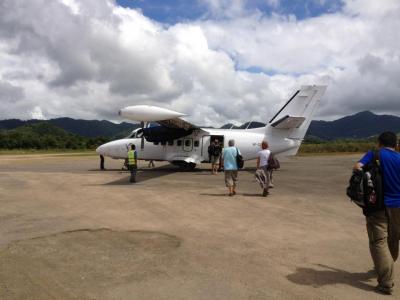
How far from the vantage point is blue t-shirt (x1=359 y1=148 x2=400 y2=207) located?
5.36 meters

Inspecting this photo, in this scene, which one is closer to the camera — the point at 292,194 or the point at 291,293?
the point at 291,293

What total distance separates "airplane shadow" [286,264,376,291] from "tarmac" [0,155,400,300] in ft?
0.05

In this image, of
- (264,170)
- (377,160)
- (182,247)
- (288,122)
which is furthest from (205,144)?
(377,160)

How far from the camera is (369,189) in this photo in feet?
17.5

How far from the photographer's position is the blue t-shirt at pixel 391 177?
17.6ft

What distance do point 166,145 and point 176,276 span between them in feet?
60.6

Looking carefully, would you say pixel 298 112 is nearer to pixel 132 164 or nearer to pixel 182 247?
pixel 132 164

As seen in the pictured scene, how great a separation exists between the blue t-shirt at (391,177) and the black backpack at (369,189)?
7 centimetres

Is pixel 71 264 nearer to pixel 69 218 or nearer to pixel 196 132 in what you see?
pixel 69 218

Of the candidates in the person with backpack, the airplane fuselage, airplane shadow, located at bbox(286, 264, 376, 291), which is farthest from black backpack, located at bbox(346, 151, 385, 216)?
the airplane fuselage

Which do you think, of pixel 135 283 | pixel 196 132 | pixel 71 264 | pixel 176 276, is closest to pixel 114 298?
pixel 135 283

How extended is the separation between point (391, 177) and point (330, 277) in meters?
1.75

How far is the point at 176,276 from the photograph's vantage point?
562 centimetres

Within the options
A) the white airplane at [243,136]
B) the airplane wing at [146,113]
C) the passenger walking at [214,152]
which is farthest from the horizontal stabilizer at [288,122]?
the airplane wing at [146,113]
